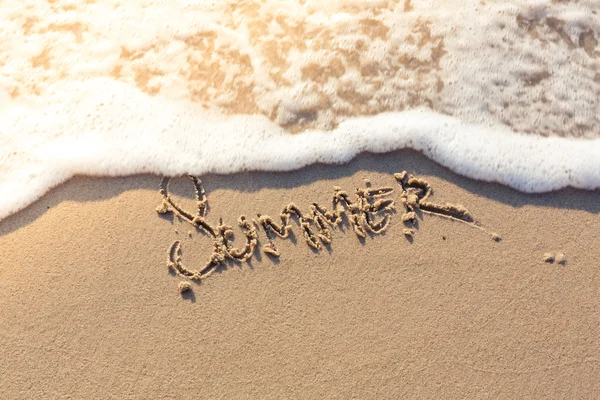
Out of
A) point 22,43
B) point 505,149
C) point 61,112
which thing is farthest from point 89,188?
point 505,149

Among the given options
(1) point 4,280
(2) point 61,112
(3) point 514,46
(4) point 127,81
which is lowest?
(1) point 4,280

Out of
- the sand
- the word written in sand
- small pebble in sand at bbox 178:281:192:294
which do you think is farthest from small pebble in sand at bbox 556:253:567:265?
small pebble in sand at bbox 178:281:192:294

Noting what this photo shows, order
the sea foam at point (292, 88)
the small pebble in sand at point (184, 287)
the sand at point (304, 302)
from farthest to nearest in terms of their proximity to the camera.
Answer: the sea foam at point (292, 88), the small pebble in sand at point (184, 287), the sand at point (304, 302)

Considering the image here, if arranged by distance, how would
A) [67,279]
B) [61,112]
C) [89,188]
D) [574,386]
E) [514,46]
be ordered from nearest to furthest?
1. [574,386]
2. [67,279]
3. [89,188]
4. [61,112]
5. [514,46]

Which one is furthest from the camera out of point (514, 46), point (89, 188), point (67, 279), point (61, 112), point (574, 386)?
point (514, 46)

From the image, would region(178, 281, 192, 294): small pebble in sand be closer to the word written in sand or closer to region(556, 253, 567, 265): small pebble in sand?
the word written in sand

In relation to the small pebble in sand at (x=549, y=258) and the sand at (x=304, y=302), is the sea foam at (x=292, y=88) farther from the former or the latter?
the small pebble in sand at (x=549, y=258)

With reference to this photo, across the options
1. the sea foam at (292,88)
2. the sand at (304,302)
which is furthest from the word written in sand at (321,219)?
the sea foam at (292,88)

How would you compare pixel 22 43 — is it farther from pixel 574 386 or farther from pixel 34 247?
pixel 574 386
